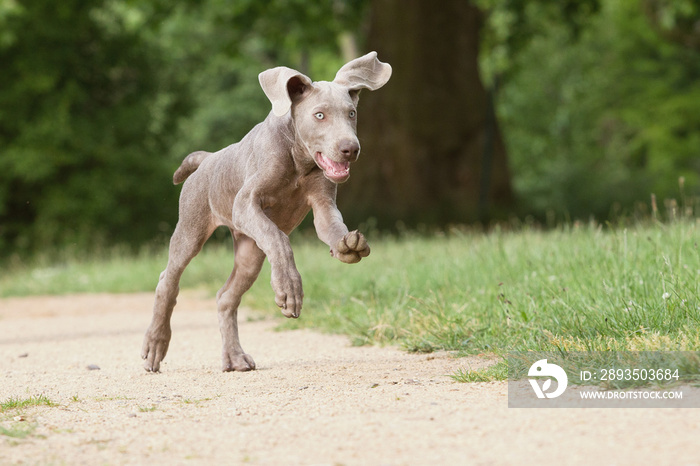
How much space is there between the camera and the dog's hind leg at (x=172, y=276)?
6379 mm

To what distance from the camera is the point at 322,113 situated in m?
5.33

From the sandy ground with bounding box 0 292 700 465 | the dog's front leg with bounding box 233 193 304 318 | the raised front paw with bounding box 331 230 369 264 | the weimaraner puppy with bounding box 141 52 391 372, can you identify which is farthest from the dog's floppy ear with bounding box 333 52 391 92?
the sandy ground with bounding box 0 292 700 465

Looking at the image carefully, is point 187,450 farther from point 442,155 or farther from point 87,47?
point 87,47

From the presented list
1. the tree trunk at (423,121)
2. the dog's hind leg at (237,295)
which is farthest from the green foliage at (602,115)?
the dog's hind leg at (237,295)

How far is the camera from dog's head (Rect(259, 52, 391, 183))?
5188 mm

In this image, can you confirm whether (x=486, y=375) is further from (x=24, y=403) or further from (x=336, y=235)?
(x=24, y=403)

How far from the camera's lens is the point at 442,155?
739 inches

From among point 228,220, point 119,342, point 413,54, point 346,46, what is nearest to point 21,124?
point 413,54

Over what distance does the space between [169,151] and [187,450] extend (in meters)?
22.3

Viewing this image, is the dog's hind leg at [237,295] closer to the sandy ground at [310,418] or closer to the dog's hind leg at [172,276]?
the sandy ground at [310,418]

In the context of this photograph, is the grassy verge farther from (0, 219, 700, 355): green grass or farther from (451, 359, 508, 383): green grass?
(451, 359, 508, 383): green grass

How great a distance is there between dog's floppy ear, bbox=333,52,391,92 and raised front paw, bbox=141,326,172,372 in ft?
7.48

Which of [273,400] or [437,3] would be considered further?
[437,3]

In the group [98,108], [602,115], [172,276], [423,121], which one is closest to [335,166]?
[172,276]
